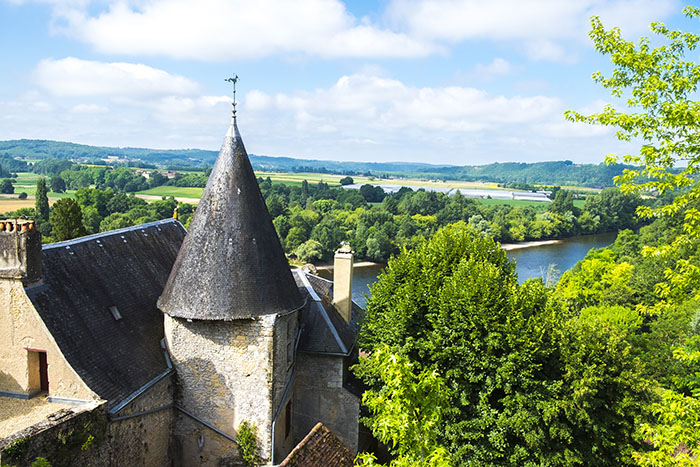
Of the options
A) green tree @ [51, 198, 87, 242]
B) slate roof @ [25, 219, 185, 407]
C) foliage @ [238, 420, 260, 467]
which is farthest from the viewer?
green tree @ [51, 198, 87, 242]

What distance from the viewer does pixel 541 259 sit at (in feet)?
243

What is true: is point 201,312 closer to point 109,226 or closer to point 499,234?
point 109,226

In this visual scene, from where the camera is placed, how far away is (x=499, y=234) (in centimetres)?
8350

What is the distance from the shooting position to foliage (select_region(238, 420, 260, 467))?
1299 centimetres

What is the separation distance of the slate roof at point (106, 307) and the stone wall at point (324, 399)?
4.79 metres

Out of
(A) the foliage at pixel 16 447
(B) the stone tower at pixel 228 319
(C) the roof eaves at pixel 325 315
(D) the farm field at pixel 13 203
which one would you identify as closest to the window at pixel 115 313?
(B) the stone tower at pixel 228 319

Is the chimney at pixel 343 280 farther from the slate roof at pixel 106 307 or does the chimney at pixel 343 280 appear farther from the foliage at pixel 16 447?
the foliage at pixel 16 447

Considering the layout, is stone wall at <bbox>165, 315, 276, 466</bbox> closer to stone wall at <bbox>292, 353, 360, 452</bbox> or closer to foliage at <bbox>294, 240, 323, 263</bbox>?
stone wall at <bbox>292, 353, 360, 452</bbox>

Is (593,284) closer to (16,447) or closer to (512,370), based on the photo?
(512,370)

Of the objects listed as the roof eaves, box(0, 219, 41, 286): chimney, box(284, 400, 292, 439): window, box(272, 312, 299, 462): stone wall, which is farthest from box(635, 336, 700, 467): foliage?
box(0, 219, 41, 286): chimney

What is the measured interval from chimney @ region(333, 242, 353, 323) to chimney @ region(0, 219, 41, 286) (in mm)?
8912

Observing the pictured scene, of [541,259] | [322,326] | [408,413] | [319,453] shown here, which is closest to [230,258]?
[322,326]

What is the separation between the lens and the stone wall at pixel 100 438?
942 cm

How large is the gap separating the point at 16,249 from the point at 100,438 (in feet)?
15.9
